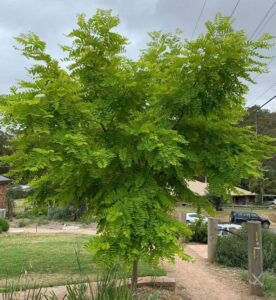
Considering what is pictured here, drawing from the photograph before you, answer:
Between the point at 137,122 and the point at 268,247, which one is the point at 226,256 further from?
the point at 137,122

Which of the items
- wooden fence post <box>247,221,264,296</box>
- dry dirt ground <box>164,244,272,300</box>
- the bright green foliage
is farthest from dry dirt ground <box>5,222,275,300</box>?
the bright green foliage

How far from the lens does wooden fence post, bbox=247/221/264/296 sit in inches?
335

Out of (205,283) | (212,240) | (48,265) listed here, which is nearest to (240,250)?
(212,240)

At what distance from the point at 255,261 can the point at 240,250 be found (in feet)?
9.07

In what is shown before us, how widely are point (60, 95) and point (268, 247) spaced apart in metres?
8.34

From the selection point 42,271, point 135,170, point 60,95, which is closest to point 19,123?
point 60,95

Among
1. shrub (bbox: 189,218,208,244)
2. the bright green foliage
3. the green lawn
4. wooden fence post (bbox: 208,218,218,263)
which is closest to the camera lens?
the bright green foliage

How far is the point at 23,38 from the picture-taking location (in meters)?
5.20

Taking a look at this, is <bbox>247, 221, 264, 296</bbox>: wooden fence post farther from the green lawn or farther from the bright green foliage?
the bright green foliage

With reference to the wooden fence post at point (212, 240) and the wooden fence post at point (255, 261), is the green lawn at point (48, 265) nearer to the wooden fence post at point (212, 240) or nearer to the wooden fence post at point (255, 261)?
the wooden fence post at point (255, 261)

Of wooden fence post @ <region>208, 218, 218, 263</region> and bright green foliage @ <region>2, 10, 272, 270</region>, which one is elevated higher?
bright green foliage @ <region>2, 10, 272, 270</region>

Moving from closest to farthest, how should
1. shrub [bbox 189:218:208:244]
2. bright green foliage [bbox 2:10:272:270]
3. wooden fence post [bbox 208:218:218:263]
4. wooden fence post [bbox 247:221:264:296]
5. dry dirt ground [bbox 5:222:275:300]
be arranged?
bright green foliage [bbox 2:10:272:270]
dry dirt ground [bbox 5:222:275:300]
wooden fence post [bbox 247:221:264:296]
wooden fence post [bbox 208:218:218:263]
shrub [bbox 189:218:208:244]

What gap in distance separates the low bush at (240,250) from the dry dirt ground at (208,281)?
0.35 meters

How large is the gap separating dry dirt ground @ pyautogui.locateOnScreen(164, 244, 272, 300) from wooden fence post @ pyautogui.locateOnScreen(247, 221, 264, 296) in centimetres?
23
